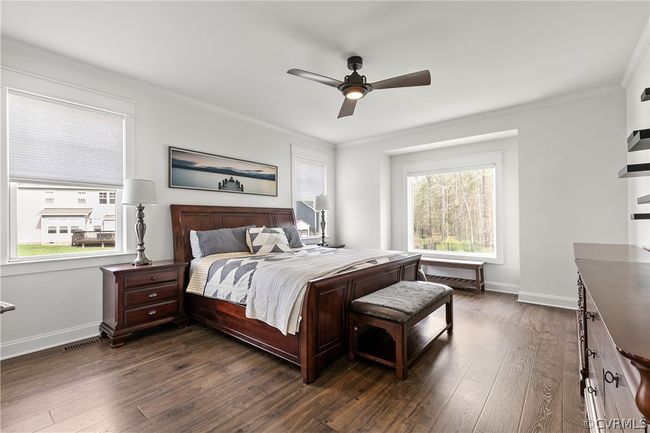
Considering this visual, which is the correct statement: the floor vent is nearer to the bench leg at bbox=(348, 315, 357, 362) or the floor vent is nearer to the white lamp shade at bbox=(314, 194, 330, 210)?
the bench leg at bbox=(348, 315, 357, 362)

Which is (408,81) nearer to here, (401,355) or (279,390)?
(401,355)

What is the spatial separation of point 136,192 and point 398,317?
279cm

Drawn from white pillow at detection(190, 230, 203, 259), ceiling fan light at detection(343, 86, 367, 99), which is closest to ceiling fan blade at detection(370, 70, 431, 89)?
ceiling fan light at detection(343, 86, 367, 99)

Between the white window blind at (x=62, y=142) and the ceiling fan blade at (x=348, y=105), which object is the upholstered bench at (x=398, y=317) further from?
the white window blind at (x=62, y=142)

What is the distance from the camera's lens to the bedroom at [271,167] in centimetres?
203

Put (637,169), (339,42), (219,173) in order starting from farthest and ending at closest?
(219,173) < (339,42) < (637,169)

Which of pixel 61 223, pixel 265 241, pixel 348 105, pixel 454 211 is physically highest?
pixel 348 105

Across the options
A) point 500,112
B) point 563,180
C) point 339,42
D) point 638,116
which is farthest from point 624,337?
point 500,112

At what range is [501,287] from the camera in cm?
489

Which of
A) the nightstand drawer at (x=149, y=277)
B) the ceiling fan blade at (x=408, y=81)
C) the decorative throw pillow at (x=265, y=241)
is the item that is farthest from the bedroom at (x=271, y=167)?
the decorative throw pillow at (x=265, y=241)

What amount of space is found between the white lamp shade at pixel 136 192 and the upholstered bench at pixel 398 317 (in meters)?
2.34

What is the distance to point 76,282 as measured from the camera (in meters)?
3.03

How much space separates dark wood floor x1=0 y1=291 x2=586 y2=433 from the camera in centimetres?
180

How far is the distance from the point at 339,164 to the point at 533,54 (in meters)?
3.92
